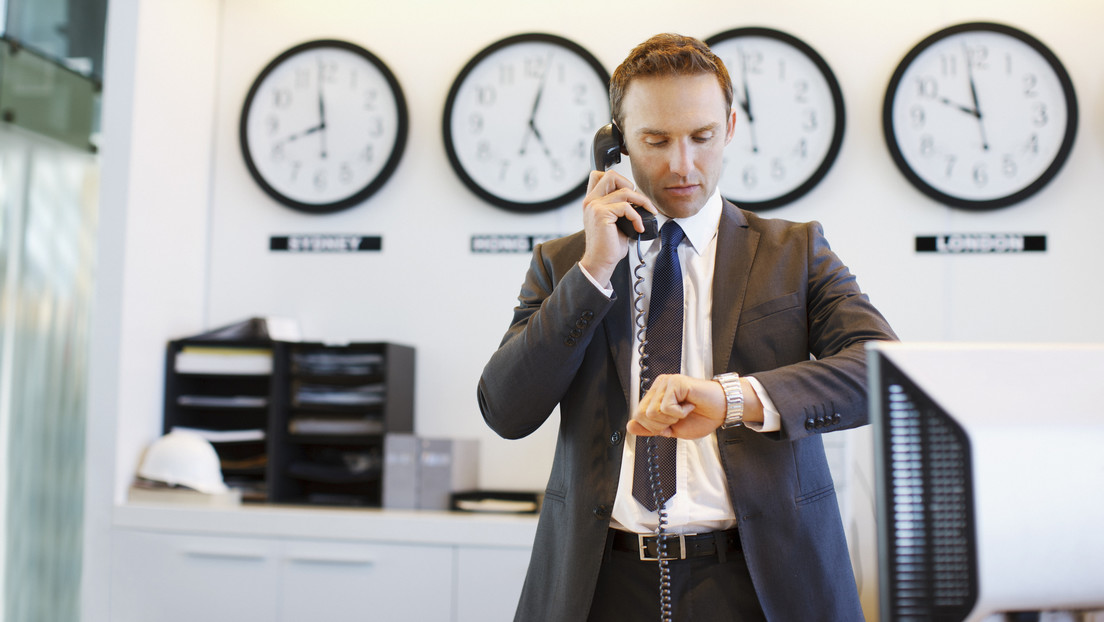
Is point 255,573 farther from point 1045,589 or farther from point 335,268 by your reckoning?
point 1045,589

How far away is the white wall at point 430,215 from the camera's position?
318cm

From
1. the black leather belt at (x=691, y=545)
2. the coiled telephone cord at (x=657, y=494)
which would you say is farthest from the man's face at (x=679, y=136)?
the black leather belt at (x=691, y=545)

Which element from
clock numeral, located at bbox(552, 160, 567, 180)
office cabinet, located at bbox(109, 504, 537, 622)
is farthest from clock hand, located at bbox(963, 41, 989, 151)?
office cabinet, located at bbox(109, 504, 537, 622)

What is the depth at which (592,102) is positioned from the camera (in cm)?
345

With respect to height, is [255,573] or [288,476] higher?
[288,476]

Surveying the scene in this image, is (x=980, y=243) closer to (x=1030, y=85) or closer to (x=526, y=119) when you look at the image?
(x=1030, y=85)

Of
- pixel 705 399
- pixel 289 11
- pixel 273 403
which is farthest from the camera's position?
pixel 289 11

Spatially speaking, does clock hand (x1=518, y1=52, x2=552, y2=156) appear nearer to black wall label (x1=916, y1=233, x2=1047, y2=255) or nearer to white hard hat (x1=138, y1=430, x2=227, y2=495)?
black wall label (x1=916, y1=233, x2=1047, y2=255)

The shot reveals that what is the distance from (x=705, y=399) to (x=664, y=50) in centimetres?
58

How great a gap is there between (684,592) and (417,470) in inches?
80.4

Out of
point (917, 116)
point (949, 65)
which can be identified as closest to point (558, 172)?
point (917, 116)

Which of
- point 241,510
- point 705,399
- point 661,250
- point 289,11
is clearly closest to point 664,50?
point 661,250

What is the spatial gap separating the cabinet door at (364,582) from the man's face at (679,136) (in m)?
1.89

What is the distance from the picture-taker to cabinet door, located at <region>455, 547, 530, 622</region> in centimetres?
284
